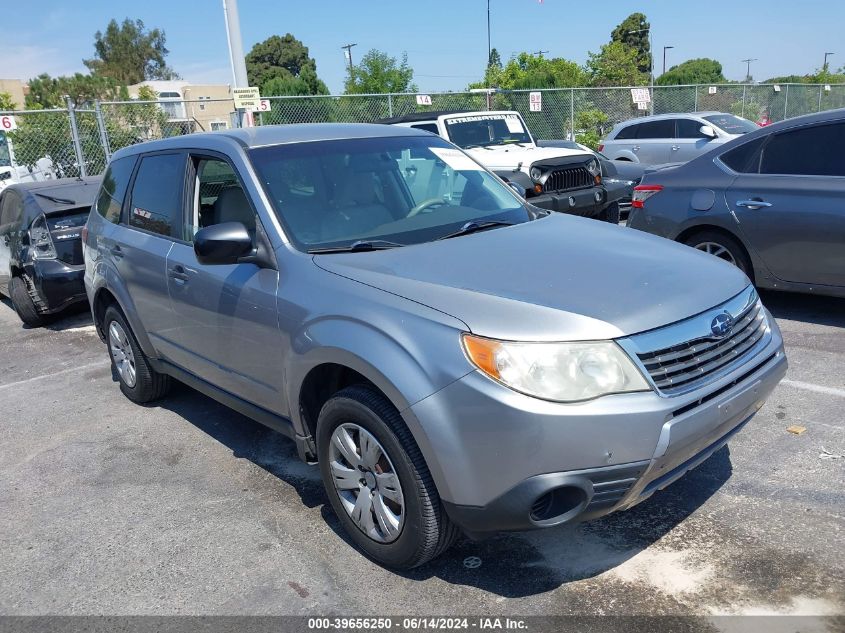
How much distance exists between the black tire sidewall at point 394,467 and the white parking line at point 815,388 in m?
3.06

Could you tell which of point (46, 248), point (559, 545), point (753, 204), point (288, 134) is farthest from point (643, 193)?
point (46, 248)

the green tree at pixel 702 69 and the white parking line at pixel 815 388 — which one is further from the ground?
the green tree at pixel 702 69

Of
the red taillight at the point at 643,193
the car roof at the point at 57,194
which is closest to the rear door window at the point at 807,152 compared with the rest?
the red taillight at the point at 643,193

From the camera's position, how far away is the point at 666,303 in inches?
111

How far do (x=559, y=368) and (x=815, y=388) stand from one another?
116 inches

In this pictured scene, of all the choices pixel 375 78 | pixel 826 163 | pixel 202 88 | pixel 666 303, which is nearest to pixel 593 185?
pixel 826 163

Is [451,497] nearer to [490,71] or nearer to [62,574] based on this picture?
[62,574]

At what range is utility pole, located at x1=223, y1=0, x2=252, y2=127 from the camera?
1111 centimetres

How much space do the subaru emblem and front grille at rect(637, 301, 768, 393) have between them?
21mm

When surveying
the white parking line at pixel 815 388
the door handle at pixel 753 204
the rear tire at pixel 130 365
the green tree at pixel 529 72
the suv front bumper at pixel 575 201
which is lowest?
the white parking line at pixel 815 388

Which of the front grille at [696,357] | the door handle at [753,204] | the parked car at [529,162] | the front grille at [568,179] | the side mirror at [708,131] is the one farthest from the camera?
the side mirror at [708,131]

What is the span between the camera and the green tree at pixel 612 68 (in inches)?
1908

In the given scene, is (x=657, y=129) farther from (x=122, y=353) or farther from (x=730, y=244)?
(x=122, y=353)

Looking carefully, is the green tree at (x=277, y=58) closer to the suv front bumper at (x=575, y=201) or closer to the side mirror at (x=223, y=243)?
the suv front bumper at (x=575, y=201)
